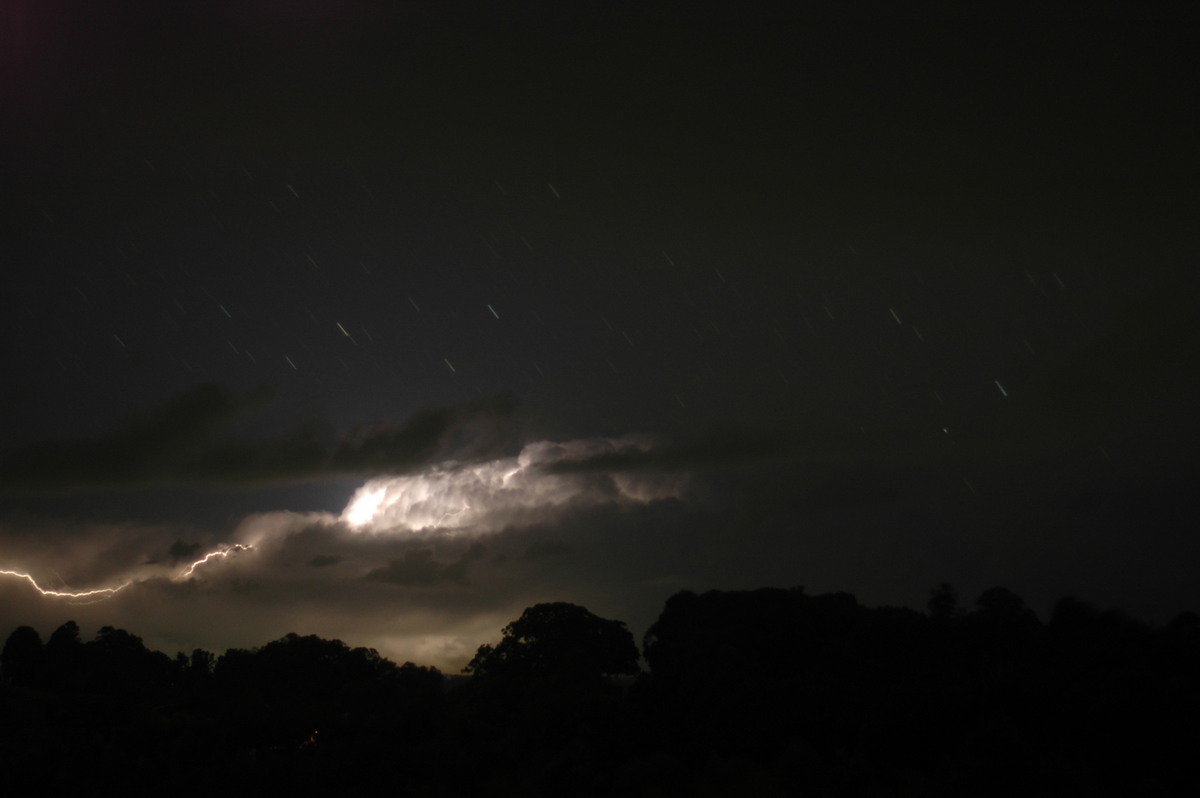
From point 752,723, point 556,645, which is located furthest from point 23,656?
point 752,723

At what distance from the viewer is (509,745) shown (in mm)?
34312

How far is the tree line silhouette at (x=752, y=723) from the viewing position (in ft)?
84.1

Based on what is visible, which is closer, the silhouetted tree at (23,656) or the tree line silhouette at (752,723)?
the tree line silhouette at (752,723)

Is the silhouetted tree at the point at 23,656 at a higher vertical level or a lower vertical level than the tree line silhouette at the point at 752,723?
higher

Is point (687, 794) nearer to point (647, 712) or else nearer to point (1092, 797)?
point (647, 712)

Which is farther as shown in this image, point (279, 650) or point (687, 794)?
point (279, 650)

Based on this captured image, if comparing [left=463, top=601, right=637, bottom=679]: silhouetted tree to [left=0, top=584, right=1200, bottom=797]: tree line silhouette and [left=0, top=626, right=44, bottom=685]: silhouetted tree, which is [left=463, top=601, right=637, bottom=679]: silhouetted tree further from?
[left=0, top=626, right=44, bottom=685]: silhouetted tree

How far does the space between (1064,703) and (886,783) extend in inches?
268

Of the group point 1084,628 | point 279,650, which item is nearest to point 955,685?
point 1084,628

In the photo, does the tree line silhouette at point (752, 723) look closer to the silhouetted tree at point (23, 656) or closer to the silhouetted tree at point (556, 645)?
the silhouetted tree at point (556, 645)

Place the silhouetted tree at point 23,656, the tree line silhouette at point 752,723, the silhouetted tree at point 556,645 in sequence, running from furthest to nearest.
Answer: the silhouetted tree at point 23,656 → the silhouetted tree at point 556,645 → the tree line silhouette at point 752,723

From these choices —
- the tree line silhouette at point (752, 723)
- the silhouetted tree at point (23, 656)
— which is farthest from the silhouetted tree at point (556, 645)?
the silhouetted tree at point (23, 656)

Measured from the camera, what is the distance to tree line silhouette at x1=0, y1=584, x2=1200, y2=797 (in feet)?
84.1

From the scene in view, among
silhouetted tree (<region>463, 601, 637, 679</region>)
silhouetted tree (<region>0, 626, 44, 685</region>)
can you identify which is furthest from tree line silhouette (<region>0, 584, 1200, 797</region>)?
silhouetted tree (<region>0, 626, 44, 685</region>)
